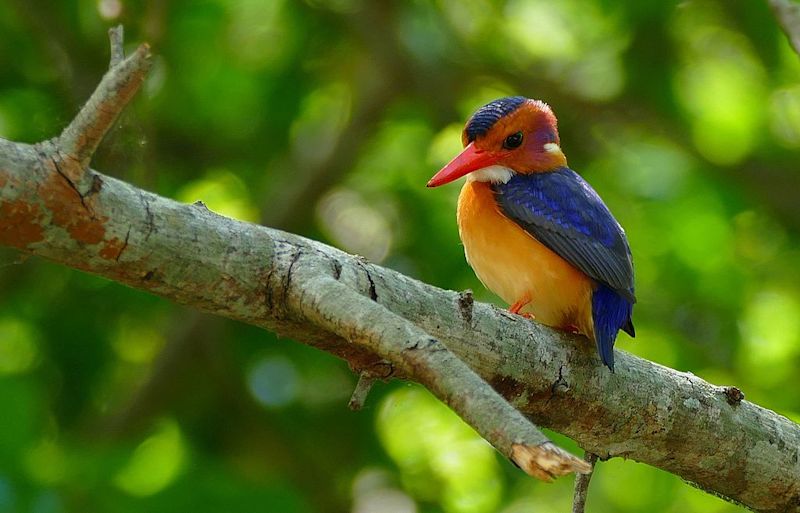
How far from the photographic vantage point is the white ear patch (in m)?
4.08

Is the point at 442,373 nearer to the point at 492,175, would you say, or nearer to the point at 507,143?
the point at 492,175

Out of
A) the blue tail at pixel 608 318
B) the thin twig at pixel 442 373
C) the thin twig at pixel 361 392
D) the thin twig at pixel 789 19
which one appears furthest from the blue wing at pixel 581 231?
the thin twig at pixel 442 373

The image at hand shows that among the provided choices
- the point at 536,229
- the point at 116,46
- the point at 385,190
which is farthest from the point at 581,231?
the point at 385,190

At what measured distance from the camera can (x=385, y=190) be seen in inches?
238

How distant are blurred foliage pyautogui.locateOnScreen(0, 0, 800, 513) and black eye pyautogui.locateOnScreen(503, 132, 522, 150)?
1233 mm

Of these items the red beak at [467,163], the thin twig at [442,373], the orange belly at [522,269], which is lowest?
the thin twig at [442,373]

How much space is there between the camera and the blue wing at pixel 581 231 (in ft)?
11.9

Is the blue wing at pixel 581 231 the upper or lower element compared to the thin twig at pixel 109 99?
upper

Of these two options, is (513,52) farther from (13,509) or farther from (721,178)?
(13,509)

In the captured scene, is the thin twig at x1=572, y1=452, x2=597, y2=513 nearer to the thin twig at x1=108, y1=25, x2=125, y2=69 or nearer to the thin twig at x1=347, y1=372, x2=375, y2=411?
the thin twig at x1=347, y1=372, x2=375, y2=411

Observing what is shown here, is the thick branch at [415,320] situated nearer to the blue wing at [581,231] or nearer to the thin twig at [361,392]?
the thin twig at [361,392]

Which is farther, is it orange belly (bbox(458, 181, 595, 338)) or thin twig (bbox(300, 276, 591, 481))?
orange belly (bbox(458, 181, 595, 338))

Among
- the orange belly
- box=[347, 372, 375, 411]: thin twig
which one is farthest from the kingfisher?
box=[347, 372, 375, 411]: thin twig

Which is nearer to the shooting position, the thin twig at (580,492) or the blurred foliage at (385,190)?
the thin twig at (580,492)
